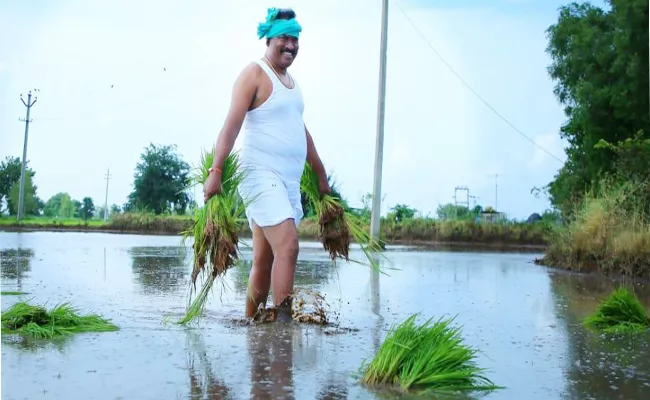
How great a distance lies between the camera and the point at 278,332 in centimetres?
614

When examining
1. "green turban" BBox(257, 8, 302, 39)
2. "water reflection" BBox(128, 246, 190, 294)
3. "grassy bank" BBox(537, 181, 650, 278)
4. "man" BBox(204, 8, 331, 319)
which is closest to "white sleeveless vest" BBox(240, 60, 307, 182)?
"man" BBox(204, 8, 331, 319)

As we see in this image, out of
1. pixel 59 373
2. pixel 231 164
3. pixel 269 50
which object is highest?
pixel 269 50

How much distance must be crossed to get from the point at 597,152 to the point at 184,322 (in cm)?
2797

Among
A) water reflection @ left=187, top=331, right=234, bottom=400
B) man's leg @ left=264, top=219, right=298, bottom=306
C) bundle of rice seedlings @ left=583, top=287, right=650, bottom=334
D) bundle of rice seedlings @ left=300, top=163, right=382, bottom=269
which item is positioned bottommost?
water reflection @ left=187, top=331, right=234, bottom=400

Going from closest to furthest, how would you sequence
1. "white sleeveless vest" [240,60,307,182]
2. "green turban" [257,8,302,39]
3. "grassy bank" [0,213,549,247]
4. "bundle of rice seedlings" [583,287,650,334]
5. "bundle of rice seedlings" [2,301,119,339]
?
"bundle of rice seedlings" [2,301,119,339], "white sleeveless vest" [240,60,307,182], "green turban" [257,8,302,39], "bundle of rice seedlings" [583,287,650,334], "grassy bank" [0,213,549,247]

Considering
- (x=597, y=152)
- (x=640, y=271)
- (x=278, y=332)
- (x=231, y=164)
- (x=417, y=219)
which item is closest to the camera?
(x=278, y=332)

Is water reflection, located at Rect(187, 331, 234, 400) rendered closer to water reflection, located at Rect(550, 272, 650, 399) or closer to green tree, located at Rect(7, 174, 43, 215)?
water reflection, located at Rect(550, 272, 650, 399)

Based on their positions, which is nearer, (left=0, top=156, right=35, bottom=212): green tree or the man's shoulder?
the man's shoulder

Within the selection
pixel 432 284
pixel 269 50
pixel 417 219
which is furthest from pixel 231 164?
pixel 417 219

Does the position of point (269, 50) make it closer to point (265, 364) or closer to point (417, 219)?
point (265, 364)

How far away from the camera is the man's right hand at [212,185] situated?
6469 mm

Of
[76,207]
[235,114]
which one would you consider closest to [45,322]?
[235,114]

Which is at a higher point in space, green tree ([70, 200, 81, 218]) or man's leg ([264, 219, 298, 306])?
green tree ([70, 200, 81, 218])

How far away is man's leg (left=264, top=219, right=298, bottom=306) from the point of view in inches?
254
